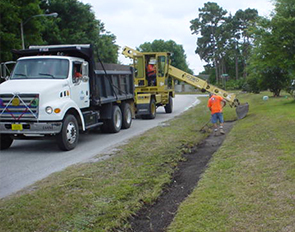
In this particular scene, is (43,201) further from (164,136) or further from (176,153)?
(164,136)

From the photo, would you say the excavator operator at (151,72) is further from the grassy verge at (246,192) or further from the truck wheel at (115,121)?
the grassy verge at (246,192)

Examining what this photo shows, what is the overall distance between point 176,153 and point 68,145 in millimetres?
2906

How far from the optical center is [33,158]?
914 cm

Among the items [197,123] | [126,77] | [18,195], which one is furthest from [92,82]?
[18,195]

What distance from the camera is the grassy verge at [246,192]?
15.3 ft

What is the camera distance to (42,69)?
1047 centimetres

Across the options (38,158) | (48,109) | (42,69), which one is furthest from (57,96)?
(38,158)

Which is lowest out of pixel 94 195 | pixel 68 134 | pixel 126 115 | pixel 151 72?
pixel 94 195

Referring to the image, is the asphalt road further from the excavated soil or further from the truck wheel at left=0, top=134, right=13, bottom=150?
the excavated soil

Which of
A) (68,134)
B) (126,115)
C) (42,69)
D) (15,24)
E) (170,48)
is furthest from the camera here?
(170,48)

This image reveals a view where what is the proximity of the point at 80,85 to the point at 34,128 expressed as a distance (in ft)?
7.42

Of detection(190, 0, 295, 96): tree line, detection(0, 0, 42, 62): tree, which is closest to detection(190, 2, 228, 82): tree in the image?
detection(190, 0, 295, 96): tree line

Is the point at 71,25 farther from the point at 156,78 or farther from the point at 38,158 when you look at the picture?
the point at 38,158

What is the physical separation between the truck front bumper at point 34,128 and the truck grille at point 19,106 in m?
0.16
